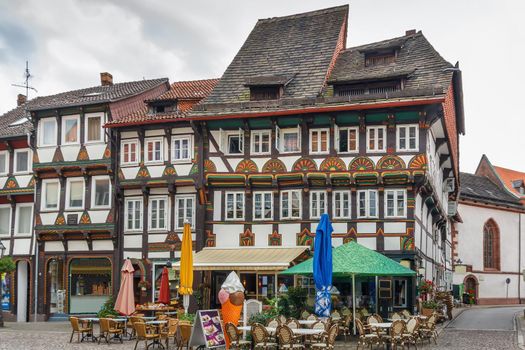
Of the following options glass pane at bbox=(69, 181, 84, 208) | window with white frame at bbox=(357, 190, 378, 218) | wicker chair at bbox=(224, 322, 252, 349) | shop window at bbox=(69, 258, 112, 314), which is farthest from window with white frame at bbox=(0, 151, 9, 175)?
wicker chair at bbox=(224, 322, 252, 349)

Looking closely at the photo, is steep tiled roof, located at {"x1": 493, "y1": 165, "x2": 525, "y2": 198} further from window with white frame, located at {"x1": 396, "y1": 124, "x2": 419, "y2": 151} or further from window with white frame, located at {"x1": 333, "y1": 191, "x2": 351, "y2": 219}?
window with white frame, located at {"x1": 333, "y1": 191, "x2": 351, "y2": 219}

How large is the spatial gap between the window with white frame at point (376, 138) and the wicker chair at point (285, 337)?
13156 mm

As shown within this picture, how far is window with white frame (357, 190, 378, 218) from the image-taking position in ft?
107

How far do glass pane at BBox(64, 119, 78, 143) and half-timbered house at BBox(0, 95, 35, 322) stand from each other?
8.50 ft

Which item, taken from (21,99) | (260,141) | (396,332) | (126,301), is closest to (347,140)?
(260,141)

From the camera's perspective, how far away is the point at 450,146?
39.4 meters

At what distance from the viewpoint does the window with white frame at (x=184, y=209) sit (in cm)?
3534

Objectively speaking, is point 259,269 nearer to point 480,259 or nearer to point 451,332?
point 451,332

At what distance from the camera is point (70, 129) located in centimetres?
3831

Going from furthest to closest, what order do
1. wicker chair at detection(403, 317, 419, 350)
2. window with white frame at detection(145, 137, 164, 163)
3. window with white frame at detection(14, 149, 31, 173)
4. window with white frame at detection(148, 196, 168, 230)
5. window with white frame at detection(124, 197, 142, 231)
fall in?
window with white frame at detection(14, 149, 31, 173) < window with white frame at detection(124, 197, 142, 231) < window with white frame at detection(145, 137, 164, 163) < window with white frame at detection(148, 196, 168, 230) < wicker chair at detection(403, 317, 419, 350)

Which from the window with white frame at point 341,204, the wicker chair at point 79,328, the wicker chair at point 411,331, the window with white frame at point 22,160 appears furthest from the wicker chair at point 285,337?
the window with white frame at point 22,160

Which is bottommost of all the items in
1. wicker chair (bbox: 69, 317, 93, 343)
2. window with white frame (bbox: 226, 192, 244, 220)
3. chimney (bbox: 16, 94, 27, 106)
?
wicker chair (bbox: 69, 317, 93, 343)

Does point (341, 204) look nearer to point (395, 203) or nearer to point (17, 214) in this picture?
point (395, 203)

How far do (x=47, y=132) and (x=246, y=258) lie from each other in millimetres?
13201
